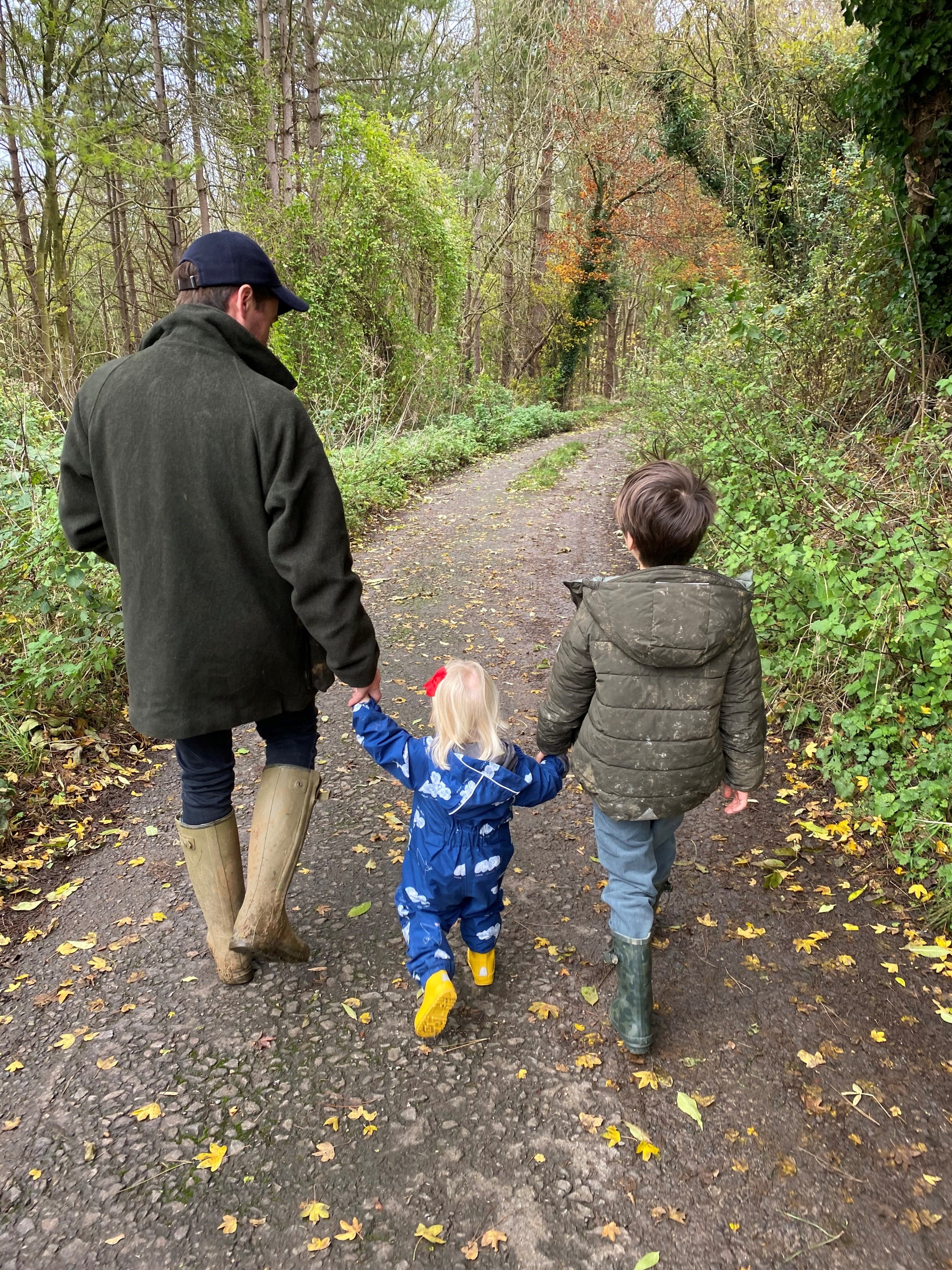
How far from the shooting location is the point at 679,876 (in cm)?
336

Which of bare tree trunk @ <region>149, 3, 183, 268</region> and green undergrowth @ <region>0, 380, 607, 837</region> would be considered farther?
bare tree trunk @ <region>149, 3, 183, 268</region>

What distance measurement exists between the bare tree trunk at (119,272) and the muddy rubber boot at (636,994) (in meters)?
17.8

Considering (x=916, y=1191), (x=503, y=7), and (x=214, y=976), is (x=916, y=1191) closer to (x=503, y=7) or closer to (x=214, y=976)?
(x=214, y=976)

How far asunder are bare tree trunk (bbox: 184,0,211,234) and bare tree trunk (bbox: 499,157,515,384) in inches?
360

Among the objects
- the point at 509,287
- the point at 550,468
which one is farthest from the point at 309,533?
the point at 509,287

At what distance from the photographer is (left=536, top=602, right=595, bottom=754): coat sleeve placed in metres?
2.31

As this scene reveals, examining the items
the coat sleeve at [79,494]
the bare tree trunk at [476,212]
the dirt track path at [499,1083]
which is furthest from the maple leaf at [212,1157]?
the bare tree trunk at [476,212]

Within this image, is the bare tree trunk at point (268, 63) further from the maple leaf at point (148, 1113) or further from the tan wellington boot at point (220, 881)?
the maple leaf at point (148, 1113)

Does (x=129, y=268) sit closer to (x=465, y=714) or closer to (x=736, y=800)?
(x=465, y=714)

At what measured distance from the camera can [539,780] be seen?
2.42 m

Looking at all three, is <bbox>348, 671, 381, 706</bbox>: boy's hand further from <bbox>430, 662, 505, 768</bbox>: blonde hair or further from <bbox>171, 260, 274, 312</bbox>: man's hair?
<bbox>171, 260, 274, 312</bbox>: man's hair

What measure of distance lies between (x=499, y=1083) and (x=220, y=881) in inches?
43.6

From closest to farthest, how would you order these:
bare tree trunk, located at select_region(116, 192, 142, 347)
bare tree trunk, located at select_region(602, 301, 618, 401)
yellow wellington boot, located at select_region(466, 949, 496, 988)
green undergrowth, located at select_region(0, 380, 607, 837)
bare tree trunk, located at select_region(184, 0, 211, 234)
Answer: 1. yellow wellington boot, located at select_region(466, 949, 496, 988)
2. green undergrowth, located at select_region(0, 380, 607, 837)
3. bare tree trunk, located at select_region(184, 0, 211, 234)
4. bare tree trunk, located at select_region(116, 192, 142, 347)
5. bare tree trunk, located at select_region(602, 301, 618, 401)

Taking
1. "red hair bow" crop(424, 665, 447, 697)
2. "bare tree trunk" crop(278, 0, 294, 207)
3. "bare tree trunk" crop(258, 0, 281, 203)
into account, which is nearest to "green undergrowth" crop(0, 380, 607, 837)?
"red hair bow" crop(424, 665, 447, 697)
